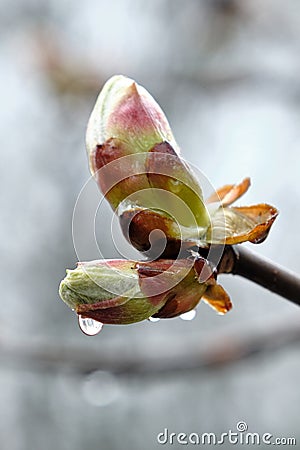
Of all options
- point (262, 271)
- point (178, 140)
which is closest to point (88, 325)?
point (262, 271)

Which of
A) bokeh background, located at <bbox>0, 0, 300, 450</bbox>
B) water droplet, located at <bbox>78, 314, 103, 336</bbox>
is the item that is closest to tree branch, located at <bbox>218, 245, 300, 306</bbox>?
water droplet, located at <bbox>78, 314, 103, 336</bbox>

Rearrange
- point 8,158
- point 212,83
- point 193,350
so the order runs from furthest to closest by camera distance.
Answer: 1. point 8,158
2. point 212,83
3. point 193,350

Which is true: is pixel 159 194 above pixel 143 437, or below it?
below

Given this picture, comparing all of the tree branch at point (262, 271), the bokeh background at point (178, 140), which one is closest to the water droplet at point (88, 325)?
the tree branch at point (262, 271)

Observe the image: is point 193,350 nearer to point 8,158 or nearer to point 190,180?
point 190,180

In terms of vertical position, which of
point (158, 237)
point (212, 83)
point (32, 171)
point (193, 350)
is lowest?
point (158, 237)

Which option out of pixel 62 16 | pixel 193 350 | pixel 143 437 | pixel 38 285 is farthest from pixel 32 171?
pixel 193 350

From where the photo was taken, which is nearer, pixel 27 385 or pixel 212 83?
pixel 212 83
